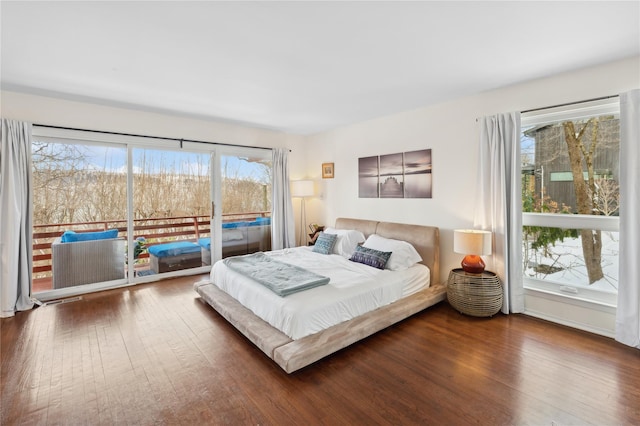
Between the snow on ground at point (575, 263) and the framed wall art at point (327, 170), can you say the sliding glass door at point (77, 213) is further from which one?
the snow on ground at point (575, 263)

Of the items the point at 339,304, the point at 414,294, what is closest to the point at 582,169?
the point at 414,294

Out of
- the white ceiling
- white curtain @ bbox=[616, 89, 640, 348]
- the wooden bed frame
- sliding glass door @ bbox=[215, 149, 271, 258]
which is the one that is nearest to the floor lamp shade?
the wooden bed frame

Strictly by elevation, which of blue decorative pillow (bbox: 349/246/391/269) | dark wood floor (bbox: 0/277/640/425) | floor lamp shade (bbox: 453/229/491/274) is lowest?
dark wood floor (bbox: 0/277/640/425)

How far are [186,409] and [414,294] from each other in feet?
8.40

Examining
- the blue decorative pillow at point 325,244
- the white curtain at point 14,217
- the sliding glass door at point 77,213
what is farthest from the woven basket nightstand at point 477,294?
the white curtain at point 14,217

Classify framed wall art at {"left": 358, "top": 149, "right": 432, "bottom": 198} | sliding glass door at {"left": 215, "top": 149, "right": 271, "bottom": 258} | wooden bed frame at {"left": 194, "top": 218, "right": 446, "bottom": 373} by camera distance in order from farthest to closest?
1. sliding glass door at {"left": 215, "top": 149, "right": 271, "bottom": 258}
2. framed wall art at {"left": 358, "top": 149, "right": 432, "bottom": 198}
3. wooden bed frame at {"left": 194, "top": 218, "right": 446, "bottom": 373}

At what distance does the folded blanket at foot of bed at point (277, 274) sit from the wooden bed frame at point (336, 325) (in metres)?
0.32

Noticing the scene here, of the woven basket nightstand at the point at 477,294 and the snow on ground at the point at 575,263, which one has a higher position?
the snow on ground at the point at 575,263

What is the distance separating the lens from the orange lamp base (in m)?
3.33

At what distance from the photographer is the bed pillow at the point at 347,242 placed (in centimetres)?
426

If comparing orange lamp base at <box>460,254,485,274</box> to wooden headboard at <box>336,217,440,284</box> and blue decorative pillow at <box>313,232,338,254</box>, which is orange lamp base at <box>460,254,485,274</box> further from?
blue decorative pillow at <box>313,232,338,254</box>

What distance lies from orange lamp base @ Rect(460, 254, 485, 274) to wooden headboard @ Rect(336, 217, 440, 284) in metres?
0.48

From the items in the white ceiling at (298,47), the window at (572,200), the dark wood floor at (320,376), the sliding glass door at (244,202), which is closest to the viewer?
the dark wood floor at (320,376)

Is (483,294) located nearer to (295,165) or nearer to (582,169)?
(582,169)
